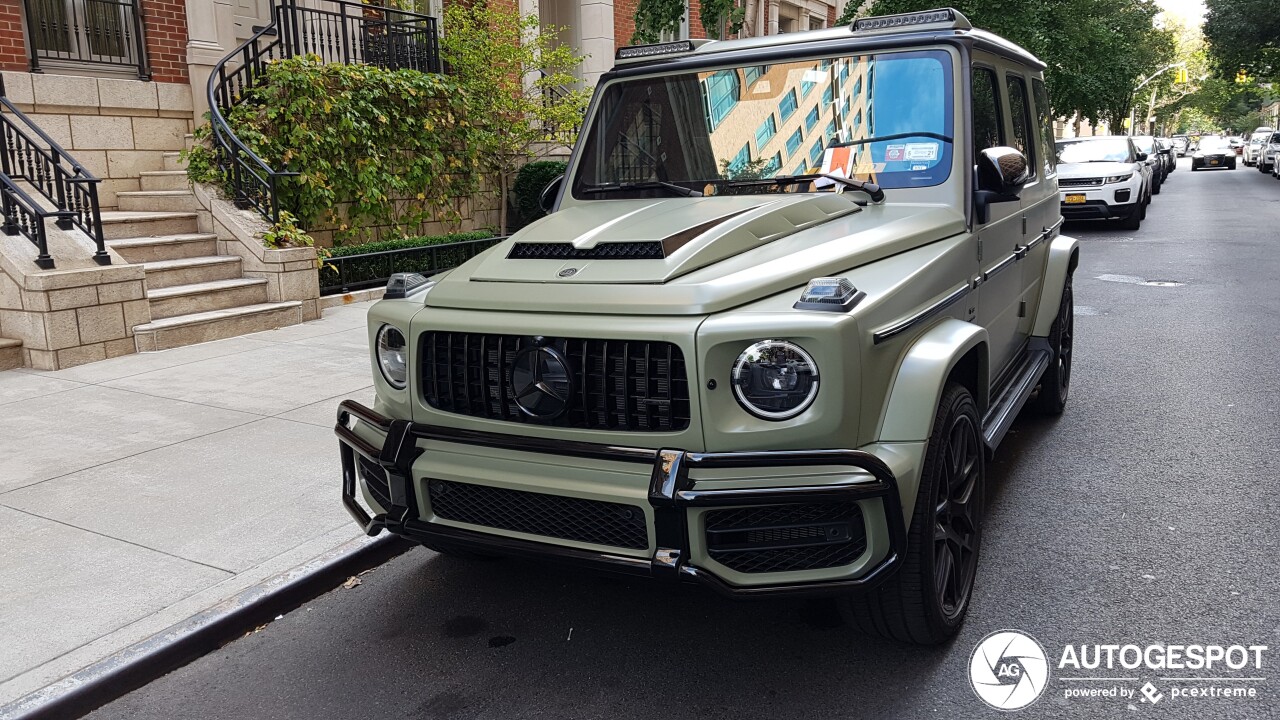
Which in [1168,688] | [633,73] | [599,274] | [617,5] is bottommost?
[1168,688]

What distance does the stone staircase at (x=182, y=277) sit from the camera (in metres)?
9.16

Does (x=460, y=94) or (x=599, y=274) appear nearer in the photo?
(x=599, y=274)

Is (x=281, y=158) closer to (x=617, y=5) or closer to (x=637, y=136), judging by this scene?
(x=637, y=136)

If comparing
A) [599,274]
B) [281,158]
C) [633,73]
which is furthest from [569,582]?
[281,158]

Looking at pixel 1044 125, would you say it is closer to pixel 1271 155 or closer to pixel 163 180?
pixel 163 180

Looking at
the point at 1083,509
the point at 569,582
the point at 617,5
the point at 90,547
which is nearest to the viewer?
the point at 569,582

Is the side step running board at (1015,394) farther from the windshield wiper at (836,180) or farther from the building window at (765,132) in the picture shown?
the building window at (765,132)

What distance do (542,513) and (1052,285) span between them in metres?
3.89

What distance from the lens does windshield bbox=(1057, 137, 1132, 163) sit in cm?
1930

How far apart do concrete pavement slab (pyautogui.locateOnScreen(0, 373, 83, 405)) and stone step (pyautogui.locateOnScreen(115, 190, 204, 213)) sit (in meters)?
3.48

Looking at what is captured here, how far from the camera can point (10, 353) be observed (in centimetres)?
820

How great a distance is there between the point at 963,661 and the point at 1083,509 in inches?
69.5

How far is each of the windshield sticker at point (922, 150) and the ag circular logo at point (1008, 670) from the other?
1860 mm

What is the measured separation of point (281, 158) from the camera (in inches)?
456
